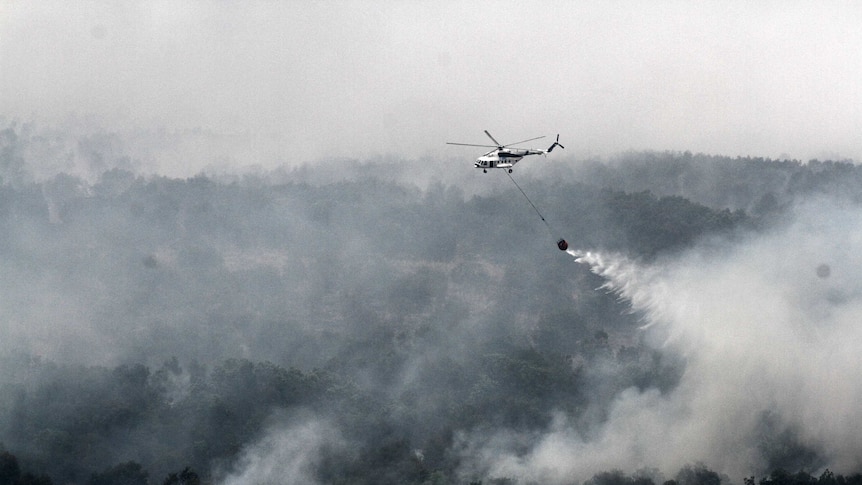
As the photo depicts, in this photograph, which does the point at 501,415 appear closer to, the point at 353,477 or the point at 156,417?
the point at 353,477

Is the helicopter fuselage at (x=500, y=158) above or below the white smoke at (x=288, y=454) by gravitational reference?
above

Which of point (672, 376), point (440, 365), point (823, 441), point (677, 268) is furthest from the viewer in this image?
point (440, 365)

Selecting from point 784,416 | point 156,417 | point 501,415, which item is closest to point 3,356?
point 156,417

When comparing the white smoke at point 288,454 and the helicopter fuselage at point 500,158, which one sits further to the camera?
the white smoke at point 288,454

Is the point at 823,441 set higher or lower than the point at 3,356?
lower

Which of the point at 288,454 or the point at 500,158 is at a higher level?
the point at 500,158

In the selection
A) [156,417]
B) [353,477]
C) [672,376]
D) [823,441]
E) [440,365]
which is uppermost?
[440,365]

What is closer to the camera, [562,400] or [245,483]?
[245,483]

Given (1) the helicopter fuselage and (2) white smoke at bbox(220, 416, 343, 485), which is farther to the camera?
(2) white smoke at bbox(220, 416, 343, 485)

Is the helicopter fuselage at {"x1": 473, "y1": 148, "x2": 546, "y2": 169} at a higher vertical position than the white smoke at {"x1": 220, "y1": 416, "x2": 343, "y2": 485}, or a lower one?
higher

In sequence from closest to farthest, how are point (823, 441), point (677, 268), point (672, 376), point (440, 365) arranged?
point (823, 441), point (672, 376), point (677, 268), point (440, 365)

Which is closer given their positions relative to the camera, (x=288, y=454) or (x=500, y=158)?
(x=500, y=158)
